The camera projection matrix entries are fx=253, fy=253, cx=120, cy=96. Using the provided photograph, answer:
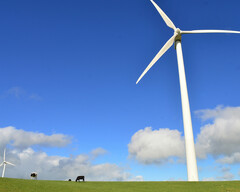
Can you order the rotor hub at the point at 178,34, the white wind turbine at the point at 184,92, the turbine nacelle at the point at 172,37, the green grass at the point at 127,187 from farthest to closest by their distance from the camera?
the rotor hub at the point at 178,34 → the turbine nacelle at the point at 172,37 → the white wind turbine at the point at 184,92 → the green grass at the point at 127,187

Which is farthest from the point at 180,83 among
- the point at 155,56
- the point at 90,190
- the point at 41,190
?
the point at 41,190

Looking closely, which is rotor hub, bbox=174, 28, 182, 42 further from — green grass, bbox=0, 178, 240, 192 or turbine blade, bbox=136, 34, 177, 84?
green grass, bbox=0, 178, 240, 192

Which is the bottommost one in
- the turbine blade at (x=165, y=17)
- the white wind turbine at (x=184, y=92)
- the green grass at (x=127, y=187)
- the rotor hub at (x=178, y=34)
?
the green grass at (x=127, y=187)

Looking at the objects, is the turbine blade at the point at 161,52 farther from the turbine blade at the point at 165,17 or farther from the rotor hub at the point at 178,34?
the turbine blade at the point at 165,17

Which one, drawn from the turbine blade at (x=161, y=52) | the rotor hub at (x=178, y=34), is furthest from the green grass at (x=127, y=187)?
the rotor hub at (x=178, y=34)

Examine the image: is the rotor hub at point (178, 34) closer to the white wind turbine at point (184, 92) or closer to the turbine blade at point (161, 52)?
the white wind turbine at point (184, 92)

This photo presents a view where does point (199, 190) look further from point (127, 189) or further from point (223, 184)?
point (127, 189)

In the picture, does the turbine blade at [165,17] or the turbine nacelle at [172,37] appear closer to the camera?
the turbine nacelle at [172,37]

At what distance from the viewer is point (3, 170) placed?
84.9 meters

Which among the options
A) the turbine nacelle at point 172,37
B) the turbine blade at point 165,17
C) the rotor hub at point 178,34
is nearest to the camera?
the turbine nacelle at point 172,37

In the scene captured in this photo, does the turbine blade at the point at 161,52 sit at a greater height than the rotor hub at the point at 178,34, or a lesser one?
lesser

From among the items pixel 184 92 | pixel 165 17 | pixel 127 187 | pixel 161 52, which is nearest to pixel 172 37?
pixel 161 52

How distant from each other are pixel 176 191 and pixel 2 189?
21386 mm

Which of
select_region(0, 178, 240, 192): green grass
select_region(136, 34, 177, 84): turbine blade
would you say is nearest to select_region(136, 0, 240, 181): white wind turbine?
select_region(136, 34, 177, 84): turbine blade
